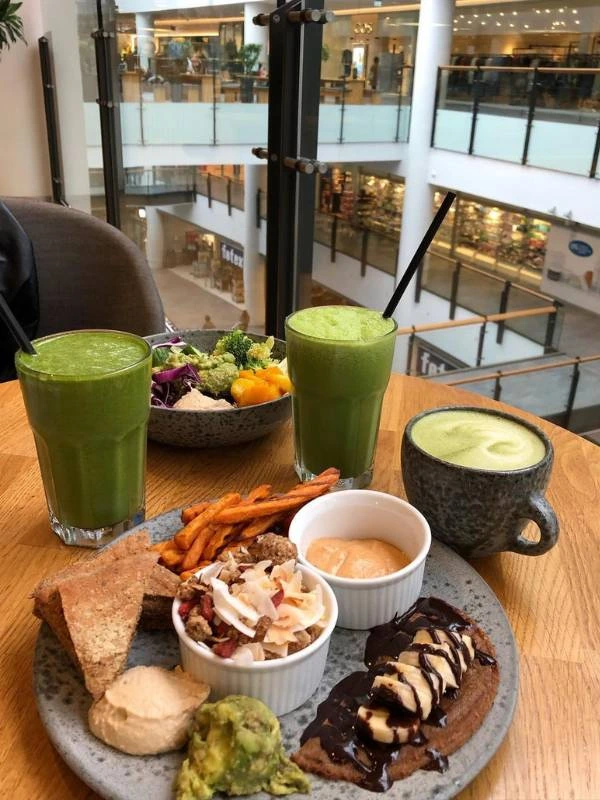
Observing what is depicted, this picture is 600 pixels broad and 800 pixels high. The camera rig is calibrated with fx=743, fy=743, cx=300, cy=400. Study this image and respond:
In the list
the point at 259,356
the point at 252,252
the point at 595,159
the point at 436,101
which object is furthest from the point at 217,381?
the point at 436,101

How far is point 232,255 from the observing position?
15.5 feet

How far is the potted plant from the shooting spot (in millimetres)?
5469

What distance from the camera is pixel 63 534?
1.08 metres

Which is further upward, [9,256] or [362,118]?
[362,118]

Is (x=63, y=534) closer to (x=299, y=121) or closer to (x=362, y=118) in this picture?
(x=299, y=121)

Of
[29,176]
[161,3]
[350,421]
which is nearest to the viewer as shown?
[350,421]

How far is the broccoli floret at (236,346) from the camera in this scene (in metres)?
1.52

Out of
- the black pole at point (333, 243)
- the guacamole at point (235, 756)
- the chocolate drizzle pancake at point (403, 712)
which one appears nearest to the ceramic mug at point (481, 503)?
the chocolate drizzle pancake at point (403, 712)

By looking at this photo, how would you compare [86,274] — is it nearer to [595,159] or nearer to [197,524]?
[197,524]

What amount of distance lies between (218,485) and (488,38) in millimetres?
3224

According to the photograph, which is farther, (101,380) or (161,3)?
(161,3)

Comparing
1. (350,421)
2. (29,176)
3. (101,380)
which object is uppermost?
(101,380)

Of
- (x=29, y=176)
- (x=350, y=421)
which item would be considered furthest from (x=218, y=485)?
(x=29, y=176)

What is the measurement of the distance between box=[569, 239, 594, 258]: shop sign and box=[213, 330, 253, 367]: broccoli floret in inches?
134
